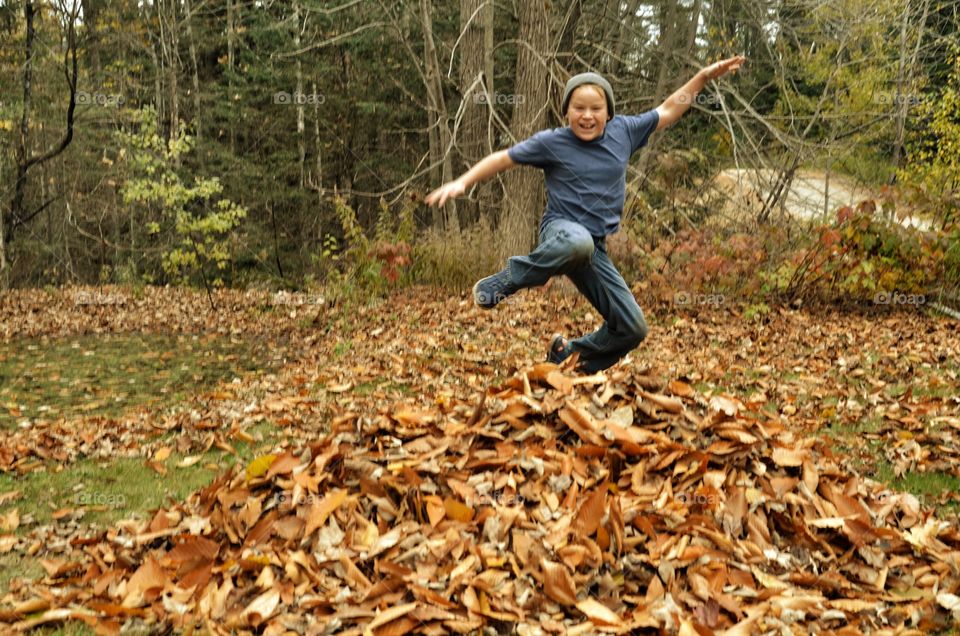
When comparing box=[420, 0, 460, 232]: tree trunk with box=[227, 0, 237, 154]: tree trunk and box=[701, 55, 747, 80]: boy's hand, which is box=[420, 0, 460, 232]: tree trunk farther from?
box=[227, 0, 237, 154]: tree trunk

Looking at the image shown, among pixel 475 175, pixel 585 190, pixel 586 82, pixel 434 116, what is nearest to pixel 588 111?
pixel 586 82

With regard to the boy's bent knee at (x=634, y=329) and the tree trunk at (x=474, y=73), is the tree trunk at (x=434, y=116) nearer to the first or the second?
the tree trunk at (x=474, y=73)

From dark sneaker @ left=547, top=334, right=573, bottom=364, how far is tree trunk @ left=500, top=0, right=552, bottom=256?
17.0 feet

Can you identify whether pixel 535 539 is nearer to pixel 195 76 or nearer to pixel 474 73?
pixel 474 73

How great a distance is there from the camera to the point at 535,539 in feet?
11.3

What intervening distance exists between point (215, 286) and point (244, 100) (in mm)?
4816

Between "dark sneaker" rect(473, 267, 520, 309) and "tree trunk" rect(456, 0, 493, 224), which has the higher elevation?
"tree trunk" rect(456, 0, 493, 224)

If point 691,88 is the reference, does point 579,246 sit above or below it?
below

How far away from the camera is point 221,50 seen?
21.9m

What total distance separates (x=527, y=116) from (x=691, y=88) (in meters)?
5.31

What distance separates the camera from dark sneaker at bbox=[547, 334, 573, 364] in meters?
5.36

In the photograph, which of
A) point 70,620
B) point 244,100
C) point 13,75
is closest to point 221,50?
point 244,100

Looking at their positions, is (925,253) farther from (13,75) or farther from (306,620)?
(13,75)

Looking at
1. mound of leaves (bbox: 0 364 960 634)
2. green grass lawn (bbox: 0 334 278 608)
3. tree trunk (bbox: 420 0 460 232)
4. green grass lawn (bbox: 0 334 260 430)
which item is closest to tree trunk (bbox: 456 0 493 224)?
tree trunk (bbox: 420 0 460 232)
